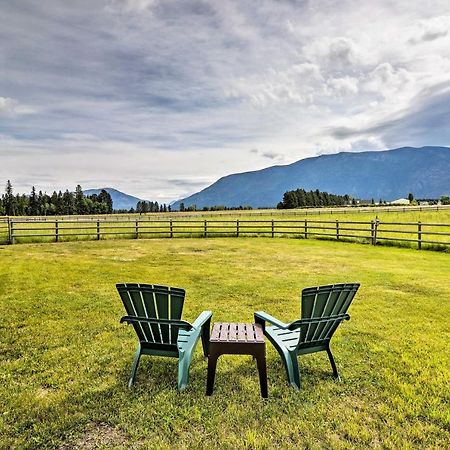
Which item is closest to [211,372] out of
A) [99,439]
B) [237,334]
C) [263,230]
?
[237,334]

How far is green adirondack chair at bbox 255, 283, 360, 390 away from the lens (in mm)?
3520

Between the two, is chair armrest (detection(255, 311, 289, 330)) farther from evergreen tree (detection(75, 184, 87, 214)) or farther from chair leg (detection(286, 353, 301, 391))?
evergreen tree (detection(75, 184, 87, 214))

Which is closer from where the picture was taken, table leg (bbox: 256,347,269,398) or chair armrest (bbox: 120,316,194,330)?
table leg (bbox: 256,347,269,398)

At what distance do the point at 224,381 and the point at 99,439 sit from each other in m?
1.35

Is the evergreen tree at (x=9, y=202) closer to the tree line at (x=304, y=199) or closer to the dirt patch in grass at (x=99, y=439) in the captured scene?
the tree line at (x=304, y=199)

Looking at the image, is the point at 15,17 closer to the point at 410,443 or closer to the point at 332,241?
the point at 410,443

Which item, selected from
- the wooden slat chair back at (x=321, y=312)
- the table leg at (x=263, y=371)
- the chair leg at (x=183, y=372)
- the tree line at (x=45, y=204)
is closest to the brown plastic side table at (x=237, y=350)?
the table leg at (x=263, y=371)

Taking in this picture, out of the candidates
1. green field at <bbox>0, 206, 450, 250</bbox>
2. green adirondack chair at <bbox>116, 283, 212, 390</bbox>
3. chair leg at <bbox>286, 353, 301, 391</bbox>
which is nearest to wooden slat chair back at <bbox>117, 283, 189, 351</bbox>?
green adirondack chair at <bbox>116, 283, 212, 390</bbox>

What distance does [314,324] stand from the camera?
357 centimetres

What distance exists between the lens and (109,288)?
7.74 metres

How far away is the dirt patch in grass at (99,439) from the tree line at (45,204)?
9608 centimetres

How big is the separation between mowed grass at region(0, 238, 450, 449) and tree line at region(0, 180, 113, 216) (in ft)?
304

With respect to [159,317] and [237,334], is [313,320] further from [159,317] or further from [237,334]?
[159,317]

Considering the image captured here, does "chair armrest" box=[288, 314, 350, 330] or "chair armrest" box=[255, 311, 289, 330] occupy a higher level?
"chair armrest" box=[288, 314, 350, 330]
